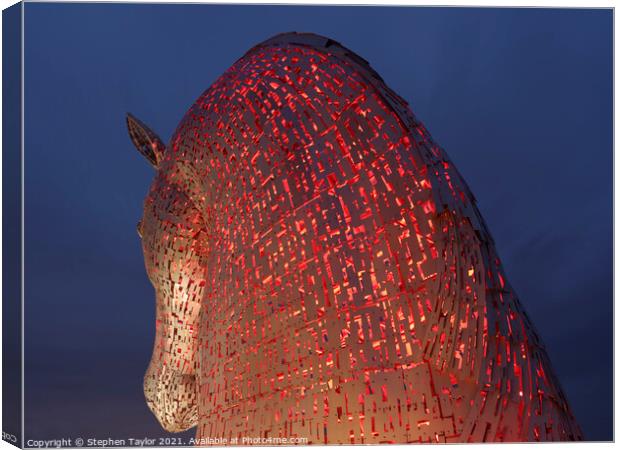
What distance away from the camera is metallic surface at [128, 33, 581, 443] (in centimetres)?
323

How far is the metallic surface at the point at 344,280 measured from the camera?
10.6 ft

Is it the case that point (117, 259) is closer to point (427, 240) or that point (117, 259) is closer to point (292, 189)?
point (292, 189)

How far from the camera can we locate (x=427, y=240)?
3.38 metres

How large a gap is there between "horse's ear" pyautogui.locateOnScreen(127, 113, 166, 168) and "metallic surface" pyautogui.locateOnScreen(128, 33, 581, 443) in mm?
1065

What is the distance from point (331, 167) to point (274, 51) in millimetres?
981

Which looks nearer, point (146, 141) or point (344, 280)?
point (344, 280)

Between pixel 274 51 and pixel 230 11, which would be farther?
pixel 230 11

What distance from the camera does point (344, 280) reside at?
11.9 feet

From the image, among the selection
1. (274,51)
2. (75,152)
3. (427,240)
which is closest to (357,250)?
(427,240)

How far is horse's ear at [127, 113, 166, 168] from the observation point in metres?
5.94

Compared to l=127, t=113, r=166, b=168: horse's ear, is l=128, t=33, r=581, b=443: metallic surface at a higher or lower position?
lower

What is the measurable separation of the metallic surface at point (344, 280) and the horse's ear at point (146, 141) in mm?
1065

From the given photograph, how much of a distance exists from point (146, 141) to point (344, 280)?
110 inches

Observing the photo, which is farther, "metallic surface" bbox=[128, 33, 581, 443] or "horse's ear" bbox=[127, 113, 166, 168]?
"horse's ear" bbox=[127, 113, 166, 168]
